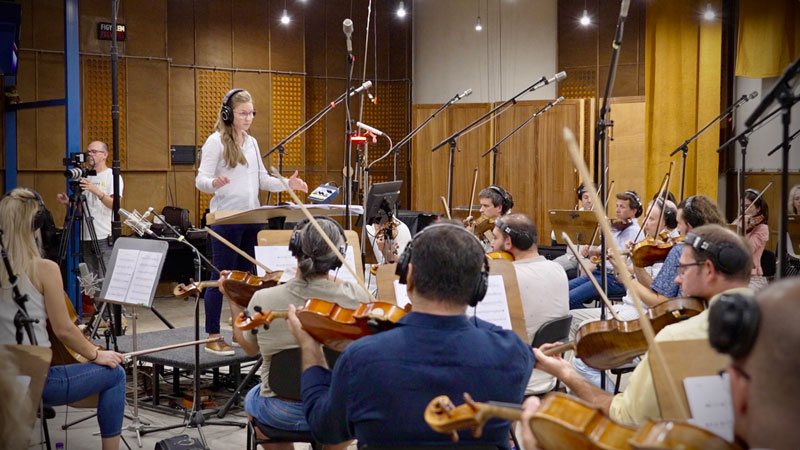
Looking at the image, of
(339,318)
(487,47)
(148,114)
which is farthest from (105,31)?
(339,318)

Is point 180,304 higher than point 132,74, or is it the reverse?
point 132,74

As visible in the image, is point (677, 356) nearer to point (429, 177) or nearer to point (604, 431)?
point (604, 431)

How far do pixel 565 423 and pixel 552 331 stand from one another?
2267 millimetres

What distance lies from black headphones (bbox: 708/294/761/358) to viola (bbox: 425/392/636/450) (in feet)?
0.91

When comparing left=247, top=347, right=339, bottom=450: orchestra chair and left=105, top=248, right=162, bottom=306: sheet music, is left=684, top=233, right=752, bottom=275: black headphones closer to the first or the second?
left=247, top=347, right=339, bottom=450: orchestra chair

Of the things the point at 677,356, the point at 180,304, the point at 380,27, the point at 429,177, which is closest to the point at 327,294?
the point at 677,356

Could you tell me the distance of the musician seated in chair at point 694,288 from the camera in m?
2.26

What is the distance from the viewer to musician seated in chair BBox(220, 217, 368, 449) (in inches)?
122

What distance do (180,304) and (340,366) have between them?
23.7ft

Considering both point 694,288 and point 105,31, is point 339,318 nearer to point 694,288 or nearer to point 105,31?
point 694,288

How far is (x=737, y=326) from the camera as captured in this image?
141 centimetres

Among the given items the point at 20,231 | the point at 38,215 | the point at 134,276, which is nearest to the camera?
the point at 20,231

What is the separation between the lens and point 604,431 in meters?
1.59

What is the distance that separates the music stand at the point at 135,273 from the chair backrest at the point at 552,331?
1.95 m
